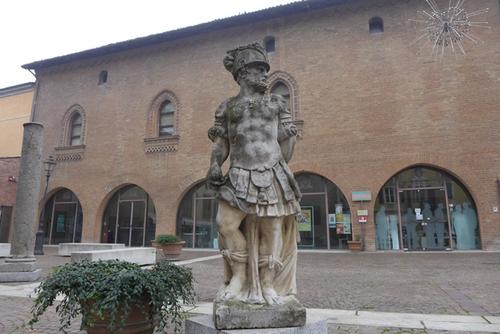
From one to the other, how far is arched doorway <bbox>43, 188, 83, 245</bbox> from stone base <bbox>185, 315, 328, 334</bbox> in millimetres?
18841

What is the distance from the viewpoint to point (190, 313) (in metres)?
4.88

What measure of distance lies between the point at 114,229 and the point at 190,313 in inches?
626

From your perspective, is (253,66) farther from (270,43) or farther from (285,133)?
(270,43)

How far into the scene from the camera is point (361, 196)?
14.6 m

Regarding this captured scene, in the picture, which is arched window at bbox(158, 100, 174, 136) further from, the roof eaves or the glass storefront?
the glass storefront

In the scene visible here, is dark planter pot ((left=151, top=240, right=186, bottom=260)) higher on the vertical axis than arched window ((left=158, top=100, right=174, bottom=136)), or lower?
lower

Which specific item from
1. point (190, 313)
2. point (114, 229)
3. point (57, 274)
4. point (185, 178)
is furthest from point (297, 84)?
point (57, 274)

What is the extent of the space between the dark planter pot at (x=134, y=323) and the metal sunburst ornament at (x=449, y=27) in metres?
15.5

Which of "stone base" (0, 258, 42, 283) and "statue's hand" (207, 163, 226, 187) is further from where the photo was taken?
"stone base" (0, 258, 42, 283)

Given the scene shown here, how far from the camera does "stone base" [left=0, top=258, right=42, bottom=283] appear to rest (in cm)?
802

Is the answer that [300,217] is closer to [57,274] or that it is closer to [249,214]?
[249,214]

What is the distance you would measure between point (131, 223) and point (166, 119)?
5.75 m

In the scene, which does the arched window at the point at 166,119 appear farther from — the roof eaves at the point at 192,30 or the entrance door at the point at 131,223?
the entrance door at the point at 131,223

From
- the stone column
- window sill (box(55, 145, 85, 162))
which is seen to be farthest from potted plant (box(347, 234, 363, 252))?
window sill (box(55, 145, 85, 162))
